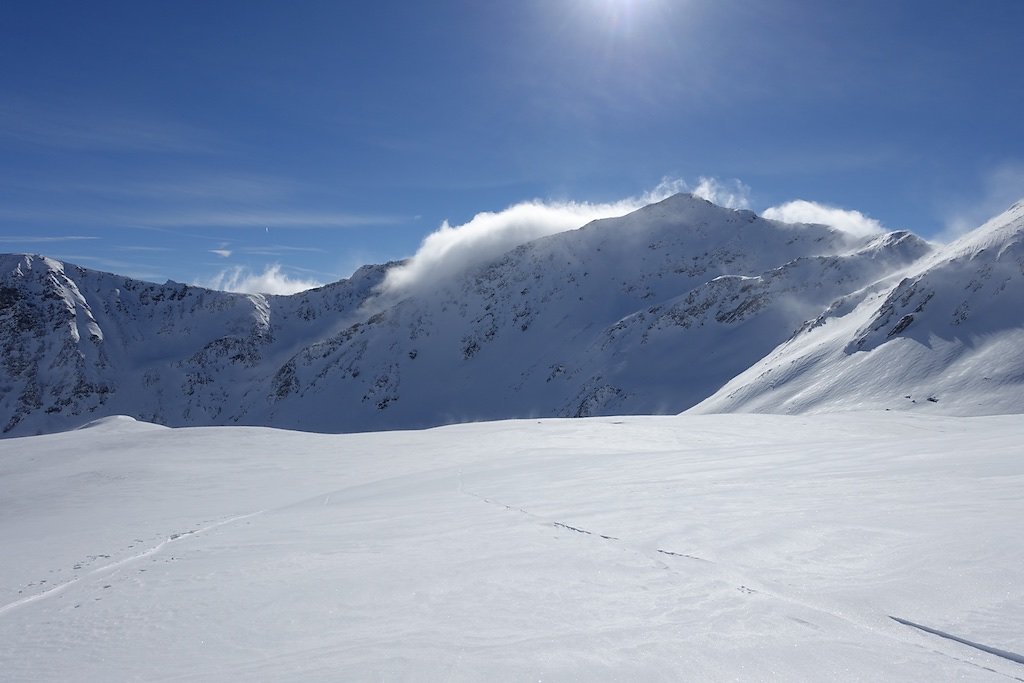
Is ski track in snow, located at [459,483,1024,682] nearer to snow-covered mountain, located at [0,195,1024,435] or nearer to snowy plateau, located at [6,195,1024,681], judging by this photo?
snowy plateau, located at [6,195,1024,681]

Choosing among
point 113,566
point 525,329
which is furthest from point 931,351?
point 525,329

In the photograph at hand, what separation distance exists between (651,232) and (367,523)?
138 meters

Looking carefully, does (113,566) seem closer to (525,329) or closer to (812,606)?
(812,606)

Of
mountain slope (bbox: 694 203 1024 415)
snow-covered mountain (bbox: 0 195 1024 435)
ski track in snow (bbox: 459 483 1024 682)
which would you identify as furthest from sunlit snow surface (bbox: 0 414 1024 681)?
snow-covered mountain (bbox: 0 195 1024 435)

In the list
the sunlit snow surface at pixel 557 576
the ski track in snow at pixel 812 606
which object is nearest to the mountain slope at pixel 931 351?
the sunlit snow surface at pixel 557 576

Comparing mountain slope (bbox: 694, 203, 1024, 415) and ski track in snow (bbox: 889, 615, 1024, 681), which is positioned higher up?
mountain slope (bbox: 694, 203, 1024, 415)

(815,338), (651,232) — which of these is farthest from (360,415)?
(815,338)

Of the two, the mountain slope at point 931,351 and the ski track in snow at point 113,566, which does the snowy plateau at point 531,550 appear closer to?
the ski track in snow at point 113,566

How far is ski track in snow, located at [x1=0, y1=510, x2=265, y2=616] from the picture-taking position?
6863 millimetres

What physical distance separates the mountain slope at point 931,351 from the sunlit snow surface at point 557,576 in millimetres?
34012

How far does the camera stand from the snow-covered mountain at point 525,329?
61781mm

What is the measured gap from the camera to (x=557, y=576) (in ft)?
19.3

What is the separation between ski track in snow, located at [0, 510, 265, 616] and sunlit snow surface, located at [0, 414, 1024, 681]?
0.05 m

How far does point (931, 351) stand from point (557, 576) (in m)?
51.4
